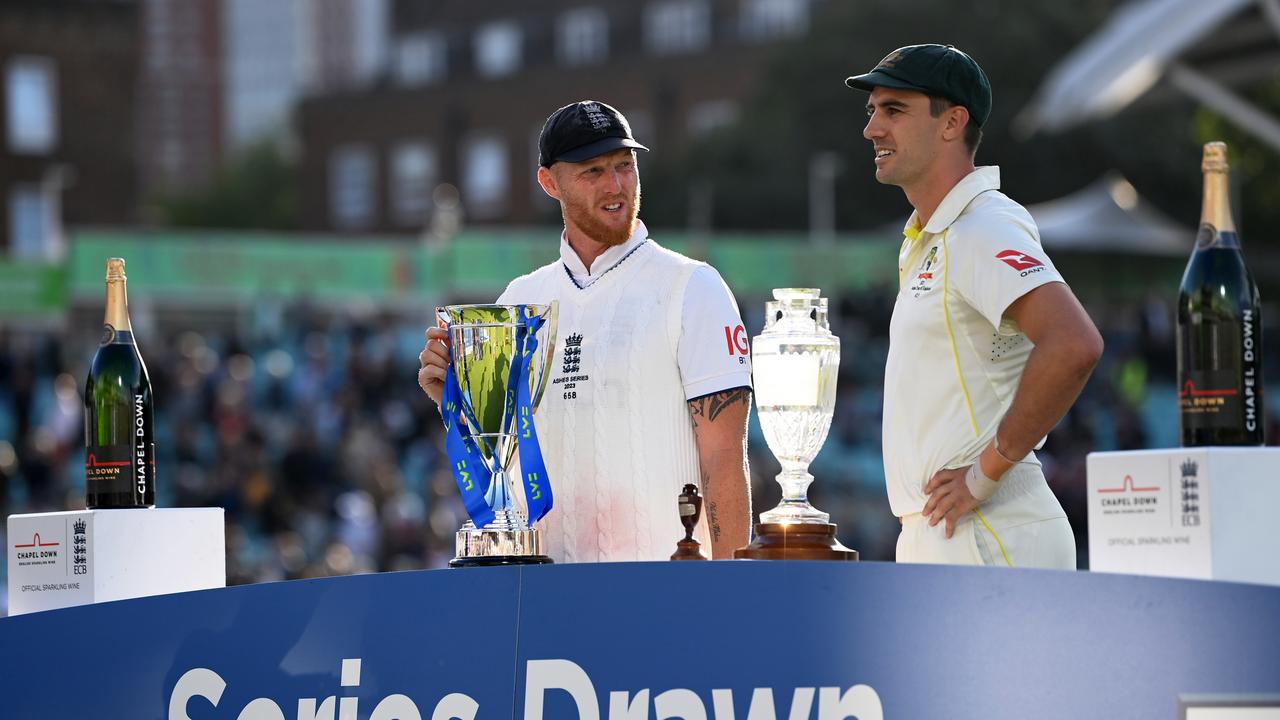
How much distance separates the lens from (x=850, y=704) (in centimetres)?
269

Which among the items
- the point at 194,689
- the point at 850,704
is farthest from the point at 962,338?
the point at 194,689

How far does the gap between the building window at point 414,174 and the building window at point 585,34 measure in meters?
4.50

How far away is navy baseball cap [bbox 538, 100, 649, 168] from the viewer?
3.70 m

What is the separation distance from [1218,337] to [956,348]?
0.54 m

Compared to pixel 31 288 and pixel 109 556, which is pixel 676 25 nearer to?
pixel 31 288

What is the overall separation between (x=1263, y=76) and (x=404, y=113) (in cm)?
3939

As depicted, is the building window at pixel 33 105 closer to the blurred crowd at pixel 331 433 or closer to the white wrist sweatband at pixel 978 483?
the blurred crowd at pixel 331 433

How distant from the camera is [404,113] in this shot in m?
53.0

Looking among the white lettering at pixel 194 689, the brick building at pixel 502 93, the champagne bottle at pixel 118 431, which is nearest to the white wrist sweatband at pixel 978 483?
the white lettering at pixel 194 689

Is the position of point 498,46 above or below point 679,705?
above

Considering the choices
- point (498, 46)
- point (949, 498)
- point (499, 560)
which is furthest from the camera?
point (498, 46)

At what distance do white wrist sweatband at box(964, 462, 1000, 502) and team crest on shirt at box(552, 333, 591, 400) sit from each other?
847 mm

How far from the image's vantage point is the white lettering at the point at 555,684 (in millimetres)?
2777

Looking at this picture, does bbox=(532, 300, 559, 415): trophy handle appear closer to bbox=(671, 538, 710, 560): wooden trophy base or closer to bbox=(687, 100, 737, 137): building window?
bbox=(671, 538, 710, 560): wooden trophy base
